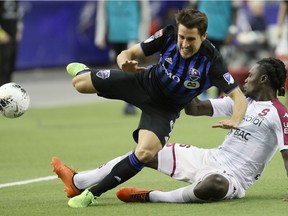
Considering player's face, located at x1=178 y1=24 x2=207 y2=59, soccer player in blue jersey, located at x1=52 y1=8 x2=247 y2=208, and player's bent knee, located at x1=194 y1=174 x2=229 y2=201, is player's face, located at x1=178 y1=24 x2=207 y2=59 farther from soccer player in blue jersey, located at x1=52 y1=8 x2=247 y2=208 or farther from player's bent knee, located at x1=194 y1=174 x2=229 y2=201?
player's bent knee, located at x1=194 y1=174 x2=229 y2=201

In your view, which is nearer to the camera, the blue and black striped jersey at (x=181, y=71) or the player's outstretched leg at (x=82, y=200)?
the player's outstretched leg at (x=82, y=200)

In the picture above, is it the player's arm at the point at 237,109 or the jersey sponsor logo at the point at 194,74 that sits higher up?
the jersey sponsor logo at the point at 194,74

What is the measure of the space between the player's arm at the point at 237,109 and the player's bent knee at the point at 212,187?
1.64ft

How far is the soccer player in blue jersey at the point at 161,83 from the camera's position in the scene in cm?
813

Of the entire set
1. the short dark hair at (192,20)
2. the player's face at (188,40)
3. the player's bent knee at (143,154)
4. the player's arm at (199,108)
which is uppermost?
the short dark hair at (192,20)

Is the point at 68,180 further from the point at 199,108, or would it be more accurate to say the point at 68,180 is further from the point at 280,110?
the point at 280,110

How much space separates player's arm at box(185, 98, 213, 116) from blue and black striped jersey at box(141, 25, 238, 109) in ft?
0.66

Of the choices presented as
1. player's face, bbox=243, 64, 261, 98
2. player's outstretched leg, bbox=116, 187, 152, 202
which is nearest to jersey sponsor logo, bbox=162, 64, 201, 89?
player's face, bbox=243, 64, 261, 98

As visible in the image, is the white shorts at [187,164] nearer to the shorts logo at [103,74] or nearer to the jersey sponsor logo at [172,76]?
the jersey sponsor logo at [172,76]

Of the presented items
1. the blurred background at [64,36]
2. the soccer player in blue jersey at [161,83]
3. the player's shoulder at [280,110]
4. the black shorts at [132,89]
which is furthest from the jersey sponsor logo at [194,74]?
the blurred background at [64,36]

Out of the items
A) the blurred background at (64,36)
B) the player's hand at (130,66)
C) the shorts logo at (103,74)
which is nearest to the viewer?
the player's hand at (130,66)

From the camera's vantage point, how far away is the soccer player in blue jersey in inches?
320

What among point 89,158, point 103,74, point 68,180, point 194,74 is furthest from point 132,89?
point 89,158

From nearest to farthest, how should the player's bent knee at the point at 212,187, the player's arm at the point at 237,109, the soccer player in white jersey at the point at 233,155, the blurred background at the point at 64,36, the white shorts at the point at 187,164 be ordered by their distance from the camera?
the player's arm at the point at 237,109, the player's bent knee at the point at 212,187, the soccer player in white jersey at the point at 233,155, the white shorts at the point at 187,164, the blurred background at the point at 64,36
